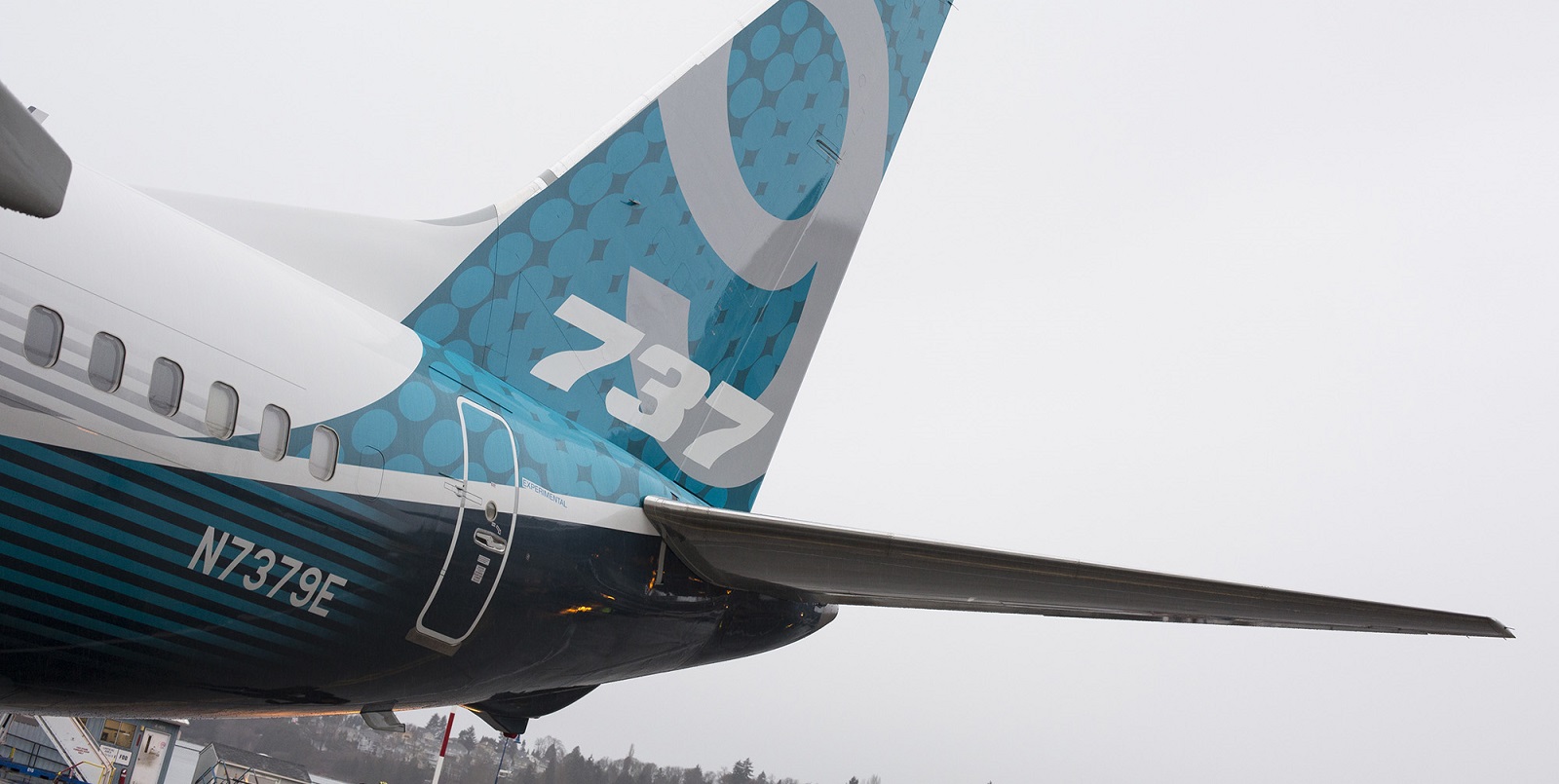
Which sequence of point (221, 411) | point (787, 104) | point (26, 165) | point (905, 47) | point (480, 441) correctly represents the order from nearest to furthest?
point (26, 165) → point (221, 411) → point (480, 441) → point (787, 104) → point (905, 47)

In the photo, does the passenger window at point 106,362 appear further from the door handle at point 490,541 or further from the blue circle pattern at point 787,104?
the blue circle pattern at point 787,104

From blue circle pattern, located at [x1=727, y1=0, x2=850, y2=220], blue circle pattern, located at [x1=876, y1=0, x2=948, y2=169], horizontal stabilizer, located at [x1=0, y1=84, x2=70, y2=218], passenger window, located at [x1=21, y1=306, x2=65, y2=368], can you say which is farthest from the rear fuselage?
blue circle pattern, located at [x1=876, y1=0, x2=948, y2=169]

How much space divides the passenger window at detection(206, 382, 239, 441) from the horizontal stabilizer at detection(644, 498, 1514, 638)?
2268 millimetres

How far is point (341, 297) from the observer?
Answer: 5.09 meters

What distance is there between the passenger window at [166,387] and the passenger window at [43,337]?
309 mm

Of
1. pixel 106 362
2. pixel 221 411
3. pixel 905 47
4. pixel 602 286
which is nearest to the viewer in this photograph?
pixel 106 362

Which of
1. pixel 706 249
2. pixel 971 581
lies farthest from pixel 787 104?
pixel 971 581

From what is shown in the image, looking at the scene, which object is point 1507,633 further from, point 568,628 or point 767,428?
point 767,428

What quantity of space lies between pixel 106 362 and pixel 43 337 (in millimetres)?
207

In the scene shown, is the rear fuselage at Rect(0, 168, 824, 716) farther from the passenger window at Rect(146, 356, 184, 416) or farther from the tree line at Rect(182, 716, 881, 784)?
the tree line at Rect(182, 716, 881, 784)

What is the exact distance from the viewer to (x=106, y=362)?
362 centimetres

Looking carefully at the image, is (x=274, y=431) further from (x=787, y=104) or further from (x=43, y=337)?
(x=787, y=104)

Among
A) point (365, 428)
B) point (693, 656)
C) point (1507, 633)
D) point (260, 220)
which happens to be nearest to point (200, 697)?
point (365, 428)

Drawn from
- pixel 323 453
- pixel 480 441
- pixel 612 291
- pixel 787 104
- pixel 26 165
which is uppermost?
pixel 787 104
